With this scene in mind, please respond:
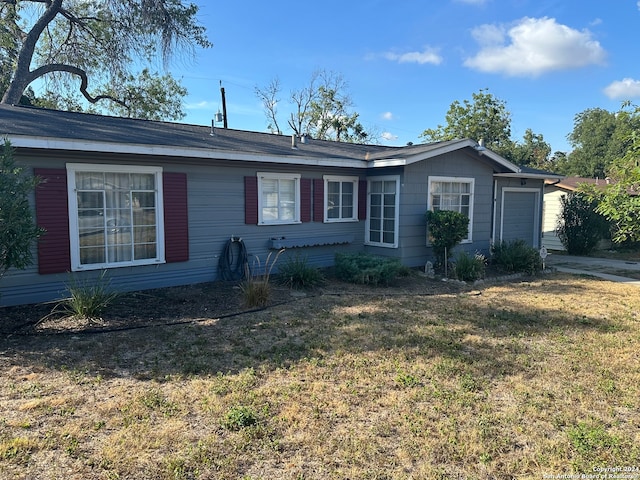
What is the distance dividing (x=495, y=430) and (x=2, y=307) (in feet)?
21.4

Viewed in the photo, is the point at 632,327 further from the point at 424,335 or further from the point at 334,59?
the point at 334,59

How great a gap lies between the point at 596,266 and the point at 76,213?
12.7 m

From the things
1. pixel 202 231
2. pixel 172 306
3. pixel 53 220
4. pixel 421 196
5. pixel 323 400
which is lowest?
pixel 323 400

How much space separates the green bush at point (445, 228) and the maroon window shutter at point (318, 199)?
238 centimetres

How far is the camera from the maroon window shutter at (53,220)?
6535 millimetres

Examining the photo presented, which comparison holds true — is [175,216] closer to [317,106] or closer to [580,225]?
[580,225]

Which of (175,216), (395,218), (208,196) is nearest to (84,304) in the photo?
(175,216)

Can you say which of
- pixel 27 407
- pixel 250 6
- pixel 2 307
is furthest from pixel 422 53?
pixel 27 407

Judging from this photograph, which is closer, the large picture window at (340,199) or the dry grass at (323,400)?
the dry grass at (323,400)

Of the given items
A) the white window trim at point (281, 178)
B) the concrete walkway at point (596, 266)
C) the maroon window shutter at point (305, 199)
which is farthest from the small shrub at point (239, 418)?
the concrete walkway at point (596, 266)

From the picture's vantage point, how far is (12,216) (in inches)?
192

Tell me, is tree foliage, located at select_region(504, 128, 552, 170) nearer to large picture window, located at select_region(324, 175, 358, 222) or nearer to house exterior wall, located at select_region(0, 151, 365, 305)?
large picture window, located at select_region(324, 175, 358, 222)

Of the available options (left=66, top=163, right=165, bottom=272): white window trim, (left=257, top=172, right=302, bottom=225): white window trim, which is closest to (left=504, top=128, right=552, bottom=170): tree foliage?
(left=257, top=172, right=302, bottom=225): white window trim

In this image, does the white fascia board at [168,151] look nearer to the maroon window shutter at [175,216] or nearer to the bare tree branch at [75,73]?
the maroon window shutter at [175,216]
